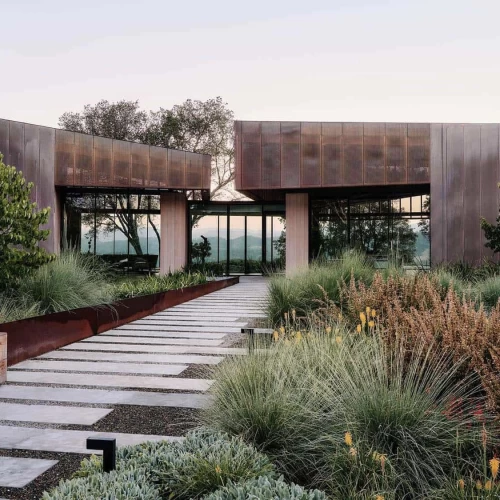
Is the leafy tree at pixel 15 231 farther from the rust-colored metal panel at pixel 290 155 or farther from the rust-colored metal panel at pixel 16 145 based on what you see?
the rust-colored metal panel at pixel 290 155

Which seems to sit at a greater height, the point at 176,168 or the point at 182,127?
the point at 182,127

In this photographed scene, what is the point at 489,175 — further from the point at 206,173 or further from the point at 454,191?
the point at 206,173

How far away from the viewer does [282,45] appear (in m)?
15.6

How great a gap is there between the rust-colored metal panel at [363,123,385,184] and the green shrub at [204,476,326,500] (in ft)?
44.4

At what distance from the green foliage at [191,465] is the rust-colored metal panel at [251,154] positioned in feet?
42.0

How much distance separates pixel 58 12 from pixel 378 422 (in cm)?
1492

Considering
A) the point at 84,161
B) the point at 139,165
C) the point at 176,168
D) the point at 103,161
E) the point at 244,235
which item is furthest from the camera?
the point at 244,235

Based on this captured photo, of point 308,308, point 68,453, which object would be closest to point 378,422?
point 68,453

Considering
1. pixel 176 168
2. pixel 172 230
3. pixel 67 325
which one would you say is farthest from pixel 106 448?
pixel 172 230

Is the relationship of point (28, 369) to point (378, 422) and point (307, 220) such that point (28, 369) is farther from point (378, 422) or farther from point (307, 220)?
point (307, 220)

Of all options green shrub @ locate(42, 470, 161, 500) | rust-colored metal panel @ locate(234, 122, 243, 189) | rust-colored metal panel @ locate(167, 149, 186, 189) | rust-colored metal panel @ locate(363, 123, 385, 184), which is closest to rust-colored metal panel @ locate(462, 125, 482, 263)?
rust-colored metal panel @ locate(363, 123, 385, 184)

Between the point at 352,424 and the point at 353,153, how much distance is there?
42.1 ft

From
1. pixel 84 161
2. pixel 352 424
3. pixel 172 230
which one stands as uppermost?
pixel 84 161

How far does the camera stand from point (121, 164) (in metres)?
16.0
